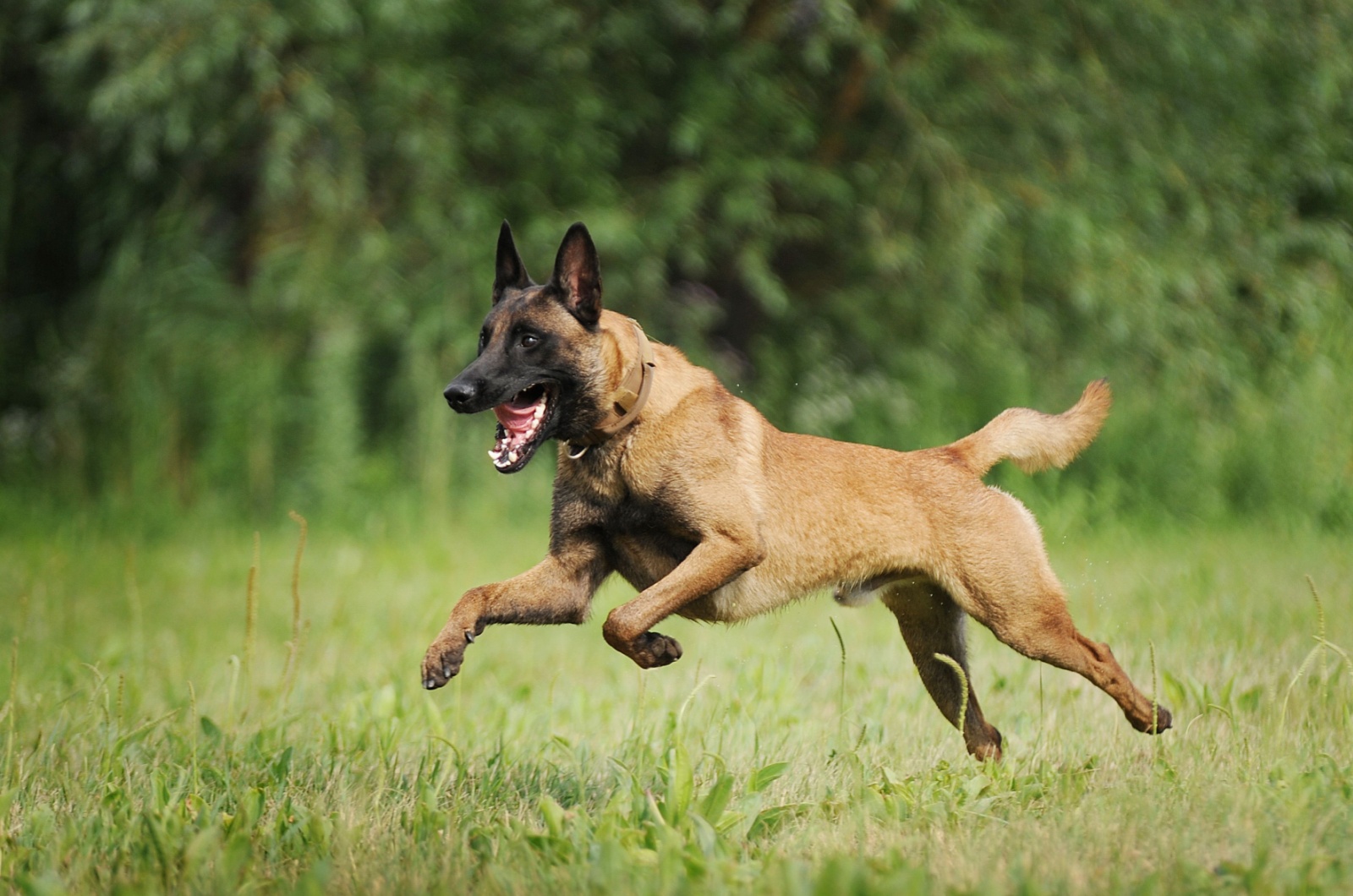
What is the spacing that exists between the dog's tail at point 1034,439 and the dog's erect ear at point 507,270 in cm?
157

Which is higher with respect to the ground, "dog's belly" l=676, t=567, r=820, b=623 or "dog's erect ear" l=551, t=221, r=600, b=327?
"dog's erect ear" l=551, t=221, r=600, b=327

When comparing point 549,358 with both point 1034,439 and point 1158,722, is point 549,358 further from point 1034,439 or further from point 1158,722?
point 1158,722

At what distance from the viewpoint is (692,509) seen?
388cm

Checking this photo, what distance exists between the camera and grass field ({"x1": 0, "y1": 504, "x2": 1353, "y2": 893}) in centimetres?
310

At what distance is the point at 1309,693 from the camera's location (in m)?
4.54

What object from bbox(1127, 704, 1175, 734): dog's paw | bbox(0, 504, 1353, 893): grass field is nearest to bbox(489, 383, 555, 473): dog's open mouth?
bbox(0, 504, 1353, 893): grass field

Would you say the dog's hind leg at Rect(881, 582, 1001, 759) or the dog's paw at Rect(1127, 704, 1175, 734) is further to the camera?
the dog's hind leg at Rect(881, 582, 1001, 759)

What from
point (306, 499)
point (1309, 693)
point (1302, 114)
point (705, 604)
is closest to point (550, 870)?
point (705, 604)

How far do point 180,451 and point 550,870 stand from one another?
7760 mm

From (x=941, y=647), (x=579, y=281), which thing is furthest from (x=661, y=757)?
(x=579, y=281)

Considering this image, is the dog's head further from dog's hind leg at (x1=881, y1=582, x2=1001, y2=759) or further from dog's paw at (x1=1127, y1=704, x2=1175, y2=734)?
dog's paw at (x1=1127, y1=704, x2=1175, y2=734)

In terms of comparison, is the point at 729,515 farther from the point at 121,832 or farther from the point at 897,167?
the point at 897,167

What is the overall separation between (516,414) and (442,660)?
2.47ft

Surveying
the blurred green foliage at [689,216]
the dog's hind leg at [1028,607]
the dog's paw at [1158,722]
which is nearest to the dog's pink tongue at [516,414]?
the dog's hind leg at [1028,607]
